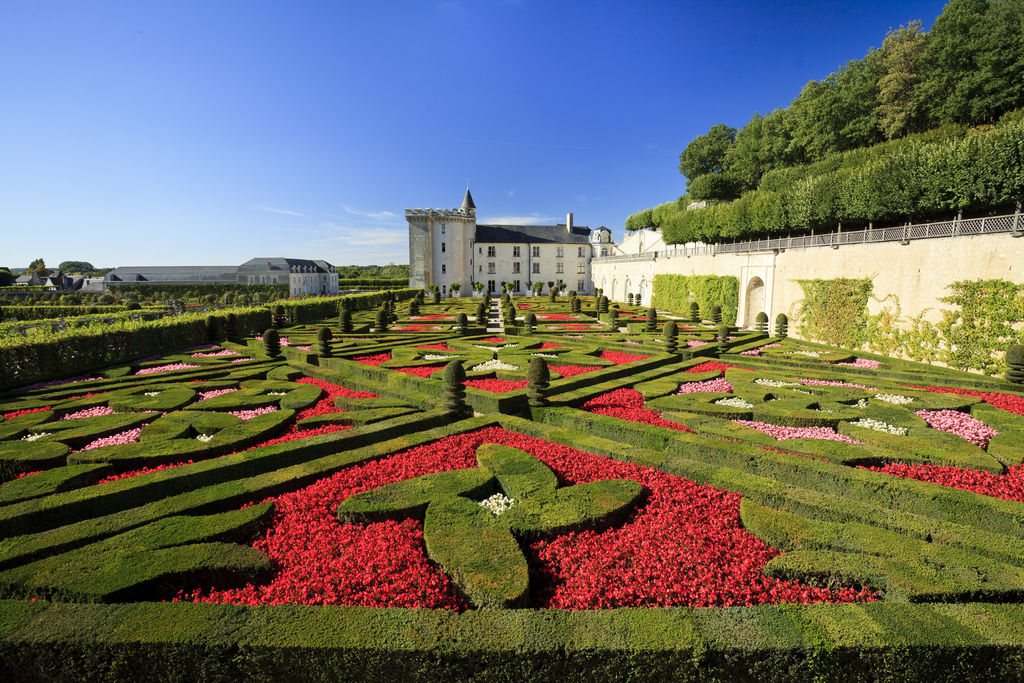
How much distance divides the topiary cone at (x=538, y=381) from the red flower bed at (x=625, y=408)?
116cm

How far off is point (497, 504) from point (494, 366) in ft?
31.0

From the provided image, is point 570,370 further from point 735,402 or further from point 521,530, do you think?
point 521,530

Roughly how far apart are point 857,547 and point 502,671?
4551mm


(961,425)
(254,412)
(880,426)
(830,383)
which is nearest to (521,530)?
(254,412)

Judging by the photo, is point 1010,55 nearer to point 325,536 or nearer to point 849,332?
point 849,332

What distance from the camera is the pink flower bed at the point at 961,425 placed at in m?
9.62

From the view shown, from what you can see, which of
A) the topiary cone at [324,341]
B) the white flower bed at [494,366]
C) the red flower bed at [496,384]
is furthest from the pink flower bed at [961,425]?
the topiary cone at [324,341]

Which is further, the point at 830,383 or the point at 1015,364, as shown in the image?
the point at 830,383

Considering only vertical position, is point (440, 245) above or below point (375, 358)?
above

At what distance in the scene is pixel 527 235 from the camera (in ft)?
236

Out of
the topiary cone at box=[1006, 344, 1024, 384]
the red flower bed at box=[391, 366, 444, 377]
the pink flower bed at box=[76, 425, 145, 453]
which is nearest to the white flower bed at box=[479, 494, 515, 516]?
the pink flower bed at box=[76, 425, 145, 453]

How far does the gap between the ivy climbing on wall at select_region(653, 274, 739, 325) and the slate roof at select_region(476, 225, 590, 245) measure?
2926 centimetres

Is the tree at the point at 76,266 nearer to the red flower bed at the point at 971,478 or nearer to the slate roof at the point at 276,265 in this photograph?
the slate roof at the point at 276,265

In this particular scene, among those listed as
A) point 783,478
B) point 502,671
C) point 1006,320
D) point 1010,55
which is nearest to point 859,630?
point 502,671
